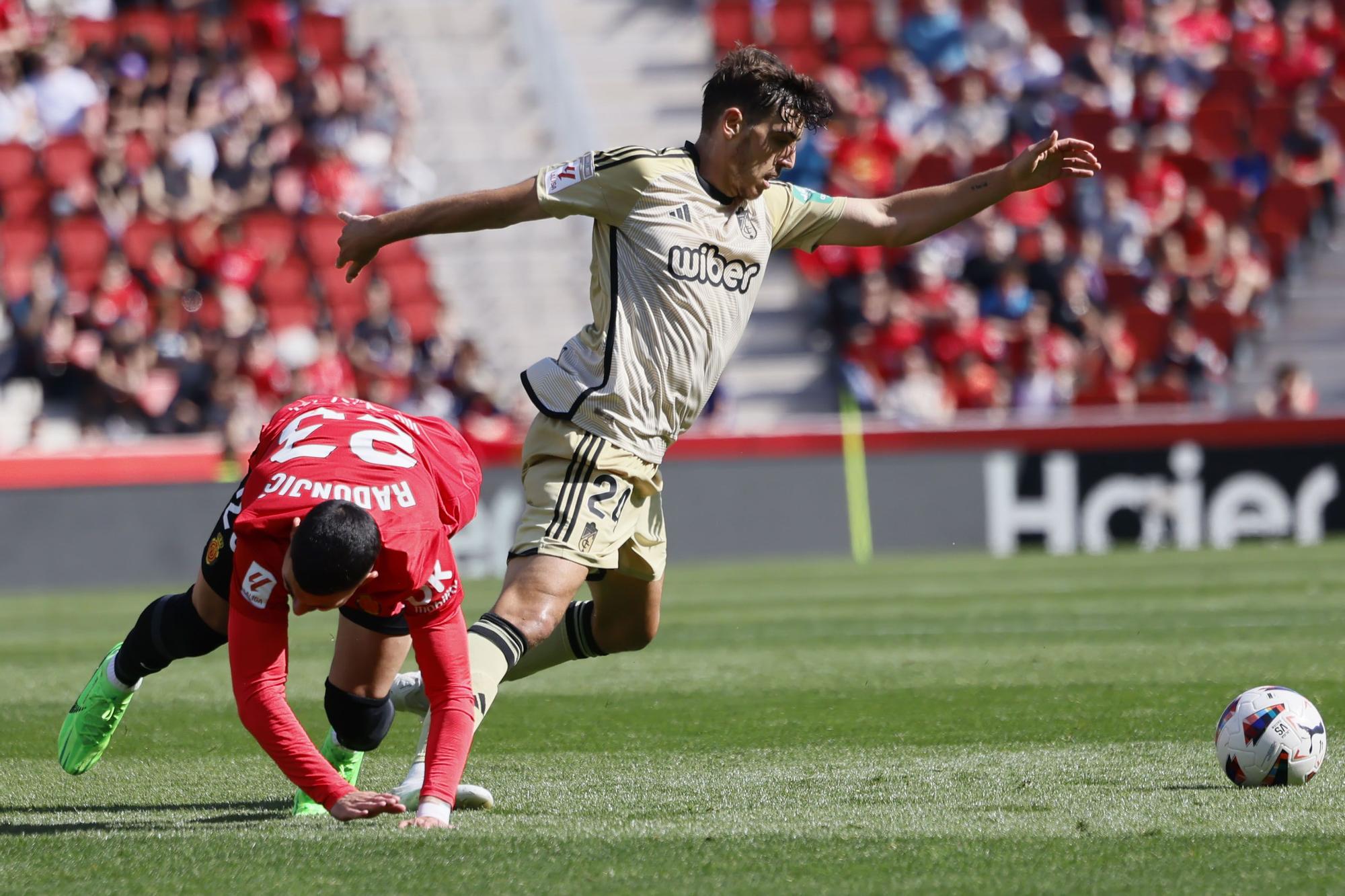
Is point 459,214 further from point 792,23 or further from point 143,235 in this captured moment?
point 792,23

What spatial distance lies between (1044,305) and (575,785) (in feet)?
49.0

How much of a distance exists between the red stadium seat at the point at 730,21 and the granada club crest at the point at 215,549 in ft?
60.7

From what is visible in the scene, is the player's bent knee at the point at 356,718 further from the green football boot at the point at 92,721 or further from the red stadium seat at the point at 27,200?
the red stadium seat at the point at 27,200

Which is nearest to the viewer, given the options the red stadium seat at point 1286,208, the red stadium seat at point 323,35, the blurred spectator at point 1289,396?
the blurred spectator at point 1289,396

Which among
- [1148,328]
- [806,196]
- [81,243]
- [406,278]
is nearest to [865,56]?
[1148,328]

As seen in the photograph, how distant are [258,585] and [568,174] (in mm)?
1655

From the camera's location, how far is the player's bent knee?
217 inches

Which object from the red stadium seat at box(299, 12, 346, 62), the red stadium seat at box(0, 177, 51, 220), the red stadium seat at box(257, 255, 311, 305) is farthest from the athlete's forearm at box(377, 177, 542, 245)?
the red stadium seat at box(299, 12, 346, 62)

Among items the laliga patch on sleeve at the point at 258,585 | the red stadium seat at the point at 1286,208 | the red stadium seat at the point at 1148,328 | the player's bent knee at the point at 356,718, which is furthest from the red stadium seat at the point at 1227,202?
the laliga patch on sleeve at the point at 258,585

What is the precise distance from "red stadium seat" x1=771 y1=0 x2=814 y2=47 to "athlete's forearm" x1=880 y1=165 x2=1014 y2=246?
1709cm

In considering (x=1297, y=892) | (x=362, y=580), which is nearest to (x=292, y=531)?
(x=362, y=580)

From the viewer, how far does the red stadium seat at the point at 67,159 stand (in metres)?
19.1

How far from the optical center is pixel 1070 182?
2239 centimetres

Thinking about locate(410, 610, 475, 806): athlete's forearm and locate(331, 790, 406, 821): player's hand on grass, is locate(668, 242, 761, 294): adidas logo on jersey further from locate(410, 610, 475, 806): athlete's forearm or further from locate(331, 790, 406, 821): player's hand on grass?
locate(331, 790, 406, 821): player's hand on grass
